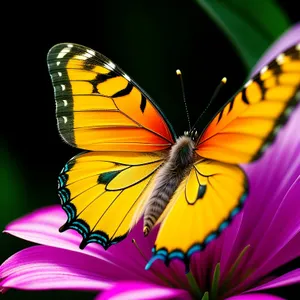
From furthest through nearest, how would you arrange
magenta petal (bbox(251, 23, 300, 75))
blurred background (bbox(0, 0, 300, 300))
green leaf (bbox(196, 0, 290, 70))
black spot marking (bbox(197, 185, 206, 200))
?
blurred background (bbox(0, 0, 300, 300)) → green leaf (bbox(196, 0, 290, 70)) → magenta petal (bbox(251, 23, 300, 75)) → black spot marking (bbox(197, 185, 206, 200))

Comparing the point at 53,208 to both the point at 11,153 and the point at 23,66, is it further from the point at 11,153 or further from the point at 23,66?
the point at 23,66

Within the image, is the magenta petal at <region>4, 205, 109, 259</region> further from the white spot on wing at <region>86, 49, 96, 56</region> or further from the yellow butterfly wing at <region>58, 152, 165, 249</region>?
the white spot on wing at <region>86, 49, 96, 56</region>

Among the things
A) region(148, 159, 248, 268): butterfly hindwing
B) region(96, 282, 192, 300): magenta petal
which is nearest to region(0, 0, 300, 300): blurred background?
region(148, 159, 248, 268): butterfly hindwing

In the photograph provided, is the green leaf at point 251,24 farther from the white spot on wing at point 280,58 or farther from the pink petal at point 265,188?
the white spot on wing at point 280,58

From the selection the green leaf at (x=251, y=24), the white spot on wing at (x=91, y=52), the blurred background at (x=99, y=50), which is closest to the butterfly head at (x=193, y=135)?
the white spot on wing at (x=91, y=52)

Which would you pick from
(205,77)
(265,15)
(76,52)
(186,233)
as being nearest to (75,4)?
(205,77)

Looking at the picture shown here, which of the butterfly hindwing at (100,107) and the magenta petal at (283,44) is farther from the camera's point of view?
the magenta petal at (283,44)
